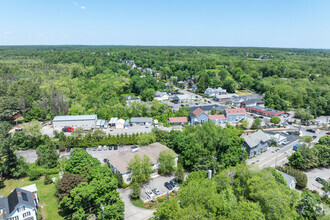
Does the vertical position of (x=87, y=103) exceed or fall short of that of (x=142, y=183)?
it exceeds it

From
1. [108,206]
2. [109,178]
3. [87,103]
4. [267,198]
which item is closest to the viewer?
[267,198]

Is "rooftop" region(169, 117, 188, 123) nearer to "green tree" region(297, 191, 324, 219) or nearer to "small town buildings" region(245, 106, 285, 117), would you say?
"small town buildings" region(245, 106, 285, 117)

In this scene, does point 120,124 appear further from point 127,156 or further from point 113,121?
point 127,156

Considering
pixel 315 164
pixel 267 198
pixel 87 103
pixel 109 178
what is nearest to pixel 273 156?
pixel 315 164

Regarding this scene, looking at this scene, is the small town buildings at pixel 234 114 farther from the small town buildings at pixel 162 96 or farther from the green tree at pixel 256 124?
the small town buildings at pixel 162 96

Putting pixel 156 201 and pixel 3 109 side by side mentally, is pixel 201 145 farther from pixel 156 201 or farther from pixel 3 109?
pixel 3 109

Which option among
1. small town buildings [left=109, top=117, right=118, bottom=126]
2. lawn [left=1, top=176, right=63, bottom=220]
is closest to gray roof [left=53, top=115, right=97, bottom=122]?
small town buildings [left=109, top=117, right=118, bottom=126]

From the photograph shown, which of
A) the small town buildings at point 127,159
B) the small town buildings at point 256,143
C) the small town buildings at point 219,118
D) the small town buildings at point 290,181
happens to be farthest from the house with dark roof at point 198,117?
the small town buildings at point 290,181
